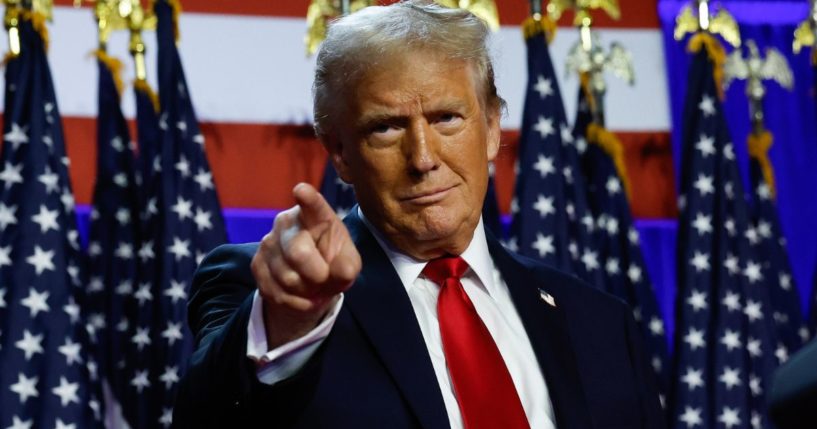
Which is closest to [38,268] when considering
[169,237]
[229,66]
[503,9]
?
[169,237]

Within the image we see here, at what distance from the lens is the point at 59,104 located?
4195 mm

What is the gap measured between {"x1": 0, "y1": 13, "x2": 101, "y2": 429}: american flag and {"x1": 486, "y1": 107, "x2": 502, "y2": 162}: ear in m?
1.99

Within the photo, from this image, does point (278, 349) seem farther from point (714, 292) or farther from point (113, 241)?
point (714, 292)

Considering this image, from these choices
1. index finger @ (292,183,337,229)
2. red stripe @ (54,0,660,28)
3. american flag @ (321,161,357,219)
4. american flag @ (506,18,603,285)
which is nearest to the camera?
index finger @ (292,183,337,229)

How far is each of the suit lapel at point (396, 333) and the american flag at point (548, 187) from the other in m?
2.40

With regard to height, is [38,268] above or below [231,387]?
below

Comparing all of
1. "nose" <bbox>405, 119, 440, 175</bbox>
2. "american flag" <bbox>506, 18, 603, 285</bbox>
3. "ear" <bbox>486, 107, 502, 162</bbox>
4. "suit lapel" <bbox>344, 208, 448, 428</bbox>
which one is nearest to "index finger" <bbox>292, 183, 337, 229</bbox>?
"suit lapel" <bbox>344, 208, 448, 428</bbox>

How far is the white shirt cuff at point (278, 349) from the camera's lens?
4.62 feet

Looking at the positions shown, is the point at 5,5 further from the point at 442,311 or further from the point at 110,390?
the point at 442,311

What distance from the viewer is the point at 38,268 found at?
3.66 m

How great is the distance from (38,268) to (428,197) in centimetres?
217

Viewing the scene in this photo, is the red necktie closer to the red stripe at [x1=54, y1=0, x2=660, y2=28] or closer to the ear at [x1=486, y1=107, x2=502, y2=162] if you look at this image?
the ear at [x1=486, y1=107, x2=502, y2=162]

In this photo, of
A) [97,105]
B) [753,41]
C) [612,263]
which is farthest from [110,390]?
[753,41]

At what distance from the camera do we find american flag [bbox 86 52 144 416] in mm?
3814
